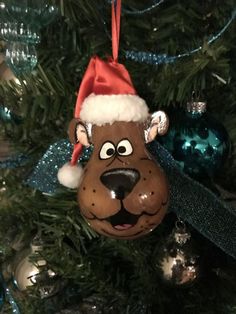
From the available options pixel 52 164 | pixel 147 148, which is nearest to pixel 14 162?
pixel 52 164

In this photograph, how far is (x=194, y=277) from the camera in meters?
0.54

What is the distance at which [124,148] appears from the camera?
0.40m

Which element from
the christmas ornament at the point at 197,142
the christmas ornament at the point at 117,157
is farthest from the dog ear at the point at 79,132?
the christmas ornament at the point at 197,142

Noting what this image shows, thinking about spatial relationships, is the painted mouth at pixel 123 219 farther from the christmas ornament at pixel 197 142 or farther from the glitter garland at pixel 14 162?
the glitter garland at pixel 14 162

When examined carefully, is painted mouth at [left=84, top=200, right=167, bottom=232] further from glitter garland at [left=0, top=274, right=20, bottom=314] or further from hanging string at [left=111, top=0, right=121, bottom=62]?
glitter garland at [left=0, top=274, right=20, bottom=314]

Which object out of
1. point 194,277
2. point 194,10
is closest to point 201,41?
point 194,10

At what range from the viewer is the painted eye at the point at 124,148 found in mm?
403

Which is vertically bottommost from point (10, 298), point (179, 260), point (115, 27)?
point (10, 298)

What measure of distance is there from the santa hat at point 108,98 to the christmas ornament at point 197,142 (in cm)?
9

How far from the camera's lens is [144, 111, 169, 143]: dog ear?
1.40 ft

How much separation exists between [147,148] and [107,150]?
73 millimetres

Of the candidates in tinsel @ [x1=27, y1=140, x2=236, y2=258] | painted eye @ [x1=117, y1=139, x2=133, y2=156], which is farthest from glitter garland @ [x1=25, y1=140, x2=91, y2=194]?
painted eye @ [x1=117, y1=139, x2=133, y2=156]

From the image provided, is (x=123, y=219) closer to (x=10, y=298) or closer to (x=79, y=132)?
(x=79, y=132)

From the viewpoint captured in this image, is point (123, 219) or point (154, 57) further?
point (154, 57)
